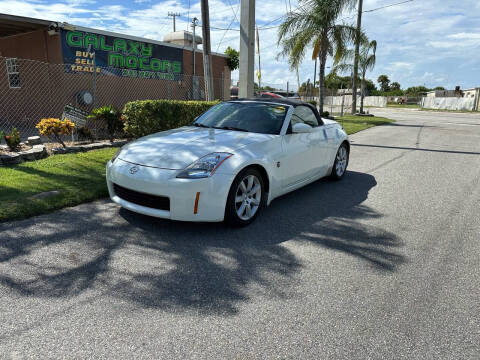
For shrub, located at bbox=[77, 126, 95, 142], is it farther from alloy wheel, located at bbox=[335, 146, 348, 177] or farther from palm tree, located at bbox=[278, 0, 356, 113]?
palm tree, located at bbox=[278, 0, 356, 113]

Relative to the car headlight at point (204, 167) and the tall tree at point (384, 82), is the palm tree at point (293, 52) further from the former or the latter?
the tall tree at point (384, 82)

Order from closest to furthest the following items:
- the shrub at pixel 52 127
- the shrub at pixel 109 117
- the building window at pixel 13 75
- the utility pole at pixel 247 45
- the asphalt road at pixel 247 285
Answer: the asphalt road at pixel 247 285 → the shrub at pixel 52 127 → the shrub at pixel 109 117 → the utility pole at pixel 247 45 → the building window at pixel 13 75

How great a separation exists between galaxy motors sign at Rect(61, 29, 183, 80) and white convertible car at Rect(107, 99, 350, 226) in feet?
30.3

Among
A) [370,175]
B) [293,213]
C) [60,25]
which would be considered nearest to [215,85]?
[60,25]

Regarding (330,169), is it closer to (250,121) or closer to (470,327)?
(250,121)

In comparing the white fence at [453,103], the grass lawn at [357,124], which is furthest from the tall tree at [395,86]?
the grass lawn at [357,124]

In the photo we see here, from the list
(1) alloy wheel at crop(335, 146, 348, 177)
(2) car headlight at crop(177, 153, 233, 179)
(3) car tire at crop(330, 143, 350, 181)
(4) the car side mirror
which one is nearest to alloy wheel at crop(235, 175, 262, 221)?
(2) car headlight at crop(177, 153, 233, 179)

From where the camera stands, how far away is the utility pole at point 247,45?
9.64 m

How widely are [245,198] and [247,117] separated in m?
1.45

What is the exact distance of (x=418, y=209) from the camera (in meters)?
4.94

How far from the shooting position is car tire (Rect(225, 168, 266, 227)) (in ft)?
12.7

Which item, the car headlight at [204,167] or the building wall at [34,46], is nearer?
the car headlight at [204,167]

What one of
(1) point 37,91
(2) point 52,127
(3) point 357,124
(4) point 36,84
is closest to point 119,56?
(4) point 36,84

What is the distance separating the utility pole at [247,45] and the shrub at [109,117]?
11.4ft
